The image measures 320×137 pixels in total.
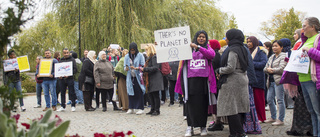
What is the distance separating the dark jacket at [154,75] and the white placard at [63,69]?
2.91 m

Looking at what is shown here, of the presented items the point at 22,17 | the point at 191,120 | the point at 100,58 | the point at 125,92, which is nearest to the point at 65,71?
the point at 100,58

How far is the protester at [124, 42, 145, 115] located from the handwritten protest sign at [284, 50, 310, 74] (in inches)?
223

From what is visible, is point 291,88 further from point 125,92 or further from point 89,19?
point 89,19

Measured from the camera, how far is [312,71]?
17.0 feet

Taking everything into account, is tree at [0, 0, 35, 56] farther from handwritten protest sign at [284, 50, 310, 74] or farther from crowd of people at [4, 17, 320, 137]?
handwritten protest sign at [284, 50, 310, 74]

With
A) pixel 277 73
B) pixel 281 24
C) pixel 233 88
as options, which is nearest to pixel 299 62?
pixel 233 88

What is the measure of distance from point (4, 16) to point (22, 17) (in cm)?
16

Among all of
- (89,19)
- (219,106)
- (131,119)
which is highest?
(89,19)

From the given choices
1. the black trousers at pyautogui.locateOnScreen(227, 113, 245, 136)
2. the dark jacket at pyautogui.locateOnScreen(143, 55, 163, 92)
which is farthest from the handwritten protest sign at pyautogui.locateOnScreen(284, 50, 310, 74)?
the dark jacket at pyautogui.locateOnScreen(143, 55, 163, 92)

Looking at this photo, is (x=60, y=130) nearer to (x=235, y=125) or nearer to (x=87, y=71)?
(x=235, y=125)

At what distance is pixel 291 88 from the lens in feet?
19.6

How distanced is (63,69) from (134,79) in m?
2.55

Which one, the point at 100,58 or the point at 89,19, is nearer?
the point at 100,58

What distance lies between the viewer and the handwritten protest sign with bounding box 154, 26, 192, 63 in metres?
6.43
